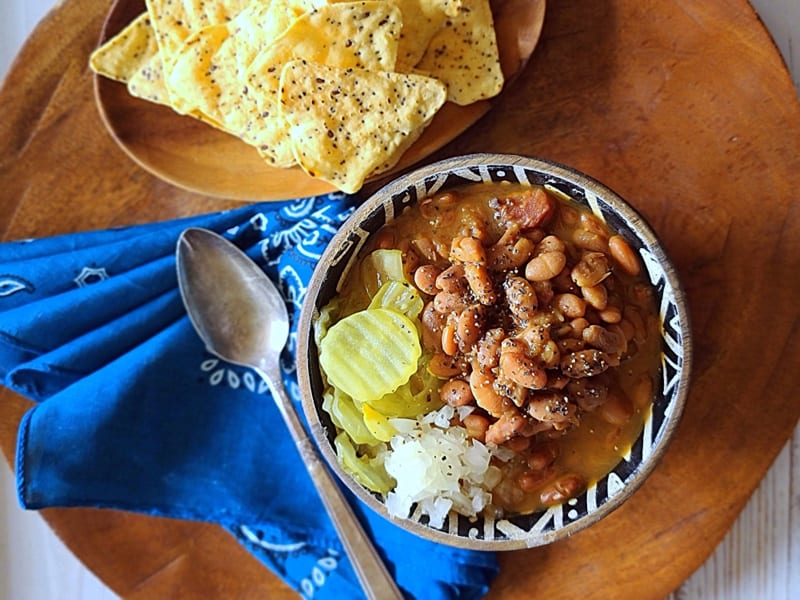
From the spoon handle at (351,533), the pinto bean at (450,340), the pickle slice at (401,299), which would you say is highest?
the pickle slice at (401,299)

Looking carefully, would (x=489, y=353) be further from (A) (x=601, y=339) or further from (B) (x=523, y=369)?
(A) (x=601, y=339)

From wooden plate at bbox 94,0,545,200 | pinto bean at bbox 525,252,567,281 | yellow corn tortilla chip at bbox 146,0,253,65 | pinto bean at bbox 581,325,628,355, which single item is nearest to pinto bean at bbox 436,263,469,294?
pinto bean at bbox 525,252,567,281

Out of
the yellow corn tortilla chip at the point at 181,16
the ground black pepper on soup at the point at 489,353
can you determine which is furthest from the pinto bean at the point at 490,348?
the yellow corn tortilla chip at the point at 181,16

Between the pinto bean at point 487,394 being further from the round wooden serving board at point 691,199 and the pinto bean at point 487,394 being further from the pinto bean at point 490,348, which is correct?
the round wooden serving board at point 691,199

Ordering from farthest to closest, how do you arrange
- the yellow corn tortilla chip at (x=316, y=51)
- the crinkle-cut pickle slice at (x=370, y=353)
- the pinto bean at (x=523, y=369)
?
the yellow corn tortilla chip at (x=316, y=51) → the crinkle-cut pickle slice at (x=370, y=353) → the pinto bean at (x=523, y=369)

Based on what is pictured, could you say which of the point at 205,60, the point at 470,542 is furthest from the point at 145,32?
the point at 470,542

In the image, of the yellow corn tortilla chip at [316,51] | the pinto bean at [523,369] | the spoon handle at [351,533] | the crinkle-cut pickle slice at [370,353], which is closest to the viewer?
the pinto bean at [523,369]

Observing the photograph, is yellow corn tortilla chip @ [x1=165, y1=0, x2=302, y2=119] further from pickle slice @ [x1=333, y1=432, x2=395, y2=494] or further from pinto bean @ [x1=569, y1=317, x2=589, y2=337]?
pinto bean @ [x1=569, y1=317, x2=589, y2=337]
